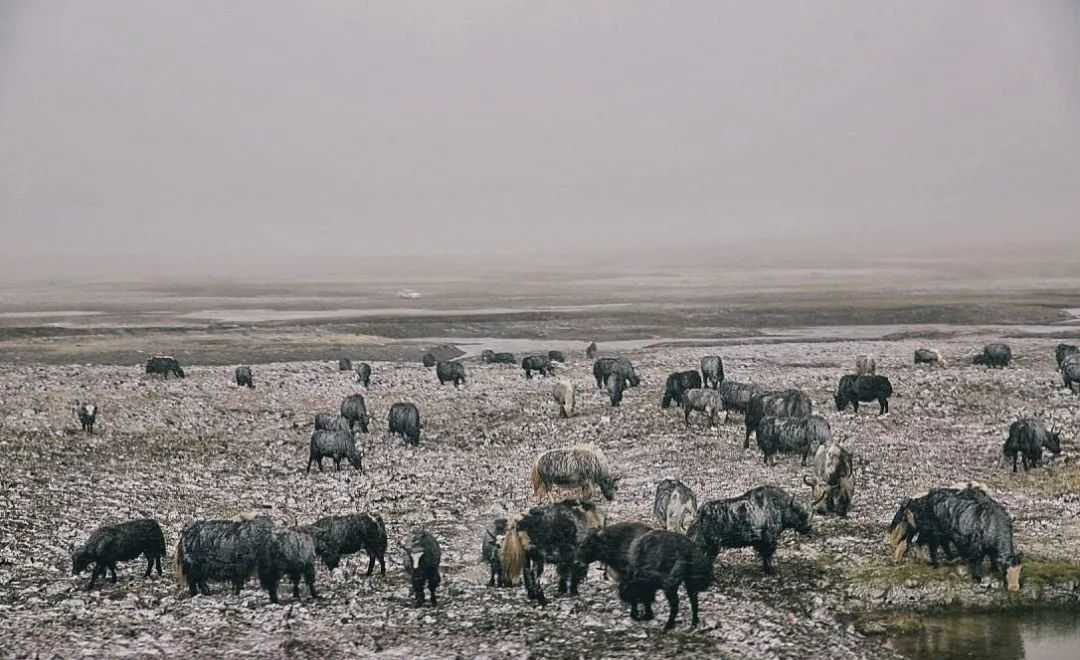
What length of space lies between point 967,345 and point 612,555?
38728 mm

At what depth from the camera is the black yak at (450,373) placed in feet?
112

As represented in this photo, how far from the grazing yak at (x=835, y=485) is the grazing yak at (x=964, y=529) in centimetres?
205

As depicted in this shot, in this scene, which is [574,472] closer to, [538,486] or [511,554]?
[538,486]

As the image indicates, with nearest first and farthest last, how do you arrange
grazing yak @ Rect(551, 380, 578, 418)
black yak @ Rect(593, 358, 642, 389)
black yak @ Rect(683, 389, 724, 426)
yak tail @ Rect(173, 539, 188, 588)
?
yak tail @ Rect(173, 539, 188, 588)
black yak @ Rect(683, 389, 724, 426)
grazing yak @ Rect(551, 380, 578, 418)
black yak @ Rect(593, 358, 642, 389)

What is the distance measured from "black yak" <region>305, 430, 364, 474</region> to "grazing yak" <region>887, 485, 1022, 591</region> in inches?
446

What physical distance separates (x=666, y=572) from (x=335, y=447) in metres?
11.3

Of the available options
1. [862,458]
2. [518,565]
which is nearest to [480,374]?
[862,458]

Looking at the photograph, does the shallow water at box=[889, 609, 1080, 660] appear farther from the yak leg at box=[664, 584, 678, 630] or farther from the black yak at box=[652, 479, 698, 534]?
the black yak at box=[652, 479, 698, 534]

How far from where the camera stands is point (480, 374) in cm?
3744

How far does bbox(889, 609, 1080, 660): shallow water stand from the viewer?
11281 millimetres

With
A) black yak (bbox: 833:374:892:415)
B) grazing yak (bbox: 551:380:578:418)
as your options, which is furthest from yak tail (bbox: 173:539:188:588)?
black yak (bbox: 833:374:892:415)

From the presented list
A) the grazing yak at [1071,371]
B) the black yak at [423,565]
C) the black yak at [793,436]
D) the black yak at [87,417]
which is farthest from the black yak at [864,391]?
the black yak at [87,417]

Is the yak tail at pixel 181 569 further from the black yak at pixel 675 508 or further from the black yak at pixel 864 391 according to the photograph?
the black yak at pixel 864 391

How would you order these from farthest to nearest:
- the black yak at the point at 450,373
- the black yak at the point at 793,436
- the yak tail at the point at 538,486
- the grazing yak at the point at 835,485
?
the black yak at the point at 450,373 → the black yak at the point at 793,436 → the yak tail at the point at 538,486 → the grazing yak at the point at 835,485
